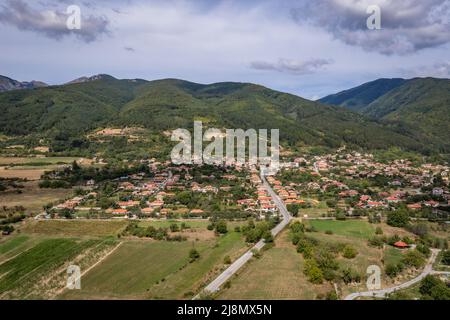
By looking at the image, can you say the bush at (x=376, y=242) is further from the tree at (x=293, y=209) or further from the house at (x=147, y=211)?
the house at (x=147, y=211)

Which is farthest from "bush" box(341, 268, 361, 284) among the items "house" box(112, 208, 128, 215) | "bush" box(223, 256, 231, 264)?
"house" box(112, 208, 128, 215)

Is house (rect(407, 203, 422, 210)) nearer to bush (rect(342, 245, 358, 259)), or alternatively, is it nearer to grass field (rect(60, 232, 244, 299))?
bush (rect(342, 245, 358, 259))

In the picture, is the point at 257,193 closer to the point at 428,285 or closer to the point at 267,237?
the point at 267,237

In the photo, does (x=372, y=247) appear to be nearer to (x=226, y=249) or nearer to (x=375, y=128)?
(x=226, y=249)

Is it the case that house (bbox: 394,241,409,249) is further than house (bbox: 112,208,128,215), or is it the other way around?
house (bbox: 112,208,128,215)

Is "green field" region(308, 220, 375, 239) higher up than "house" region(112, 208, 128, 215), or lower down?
lower down

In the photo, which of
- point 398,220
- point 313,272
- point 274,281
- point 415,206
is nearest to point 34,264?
point 274,281

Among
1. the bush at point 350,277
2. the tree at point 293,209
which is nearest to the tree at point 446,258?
the bush at point 350,277
